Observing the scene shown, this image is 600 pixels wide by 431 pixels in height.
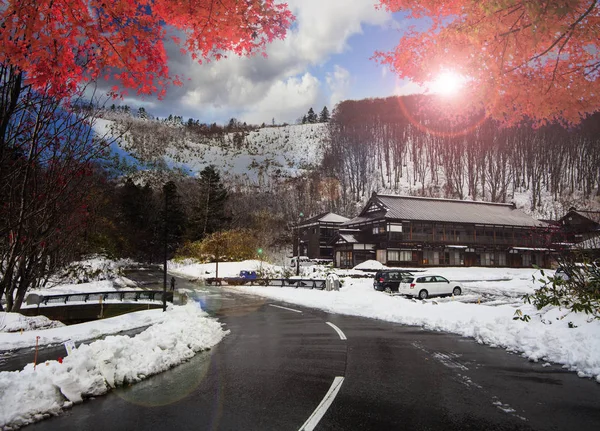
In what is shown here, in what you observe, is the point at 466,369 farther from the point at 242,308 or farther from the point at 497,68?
the point at 242,308

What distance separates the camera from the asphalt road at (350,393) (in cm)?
436

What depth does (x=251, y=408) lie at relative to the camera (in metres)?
4.78

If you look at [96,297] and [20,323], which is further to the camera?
[96,297]

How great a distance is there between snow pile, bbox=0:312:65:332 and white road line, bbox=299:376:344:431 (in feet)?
37.3

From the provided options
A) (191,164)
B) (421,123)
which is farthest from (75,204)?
(191,164)

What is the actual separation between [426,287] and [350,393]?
763 inches

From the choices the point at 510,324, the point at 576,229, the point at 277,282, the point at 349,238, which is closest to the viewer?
the point at 510,324

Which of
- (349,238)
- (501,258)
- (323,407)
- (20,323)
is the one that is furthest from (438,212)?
(323,407)

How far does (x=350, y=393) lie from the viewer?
5352 mm

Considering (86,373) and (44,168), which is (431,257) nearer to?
(44,168)

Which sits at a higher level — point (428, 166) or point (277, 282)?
point (428, 166)

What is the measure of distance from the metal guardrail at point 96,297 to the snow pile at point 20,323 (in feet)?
10.0

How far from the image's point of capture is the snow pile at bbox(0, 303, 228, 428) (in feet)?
15.1

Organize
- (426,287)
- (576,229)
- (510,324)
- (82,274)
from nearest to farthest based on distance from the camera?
1. (510,324)
2. (576,229)
3. (426,287)
4. (82,274)
